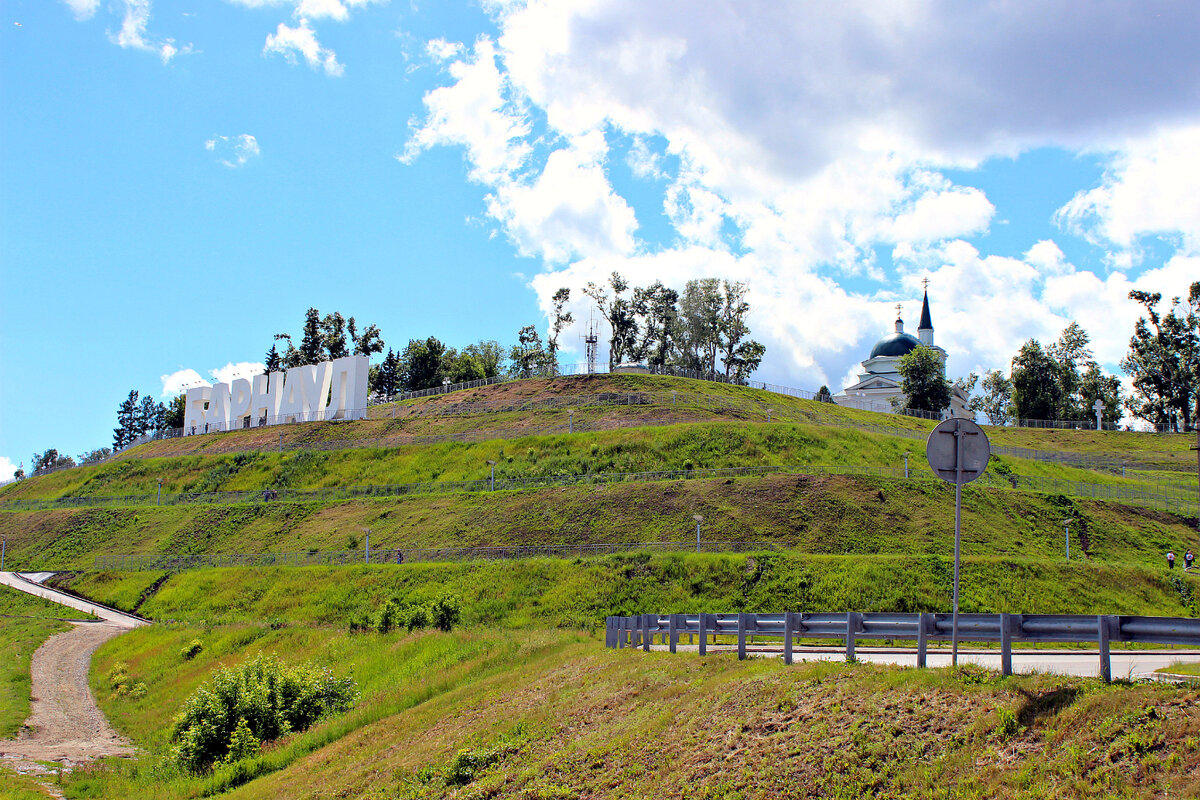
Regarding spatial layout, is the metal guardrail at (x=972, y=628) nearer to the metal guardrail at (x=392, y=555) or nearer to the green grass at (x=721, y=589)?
the green grass at (x=721, y=589)

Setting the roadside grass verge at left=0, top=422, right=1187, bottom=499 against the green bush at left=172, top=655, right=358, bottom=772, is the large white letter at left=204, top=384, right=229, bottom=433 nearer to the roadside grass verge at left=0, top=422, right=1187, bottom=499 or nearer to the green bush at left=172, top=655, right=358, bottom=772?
the roadside grass verge at left=0, top=422, right=1187, bottom=499

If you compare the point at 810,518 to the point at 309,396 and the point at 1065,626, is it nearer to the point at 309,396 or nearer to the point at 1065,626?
the point at 1065,626

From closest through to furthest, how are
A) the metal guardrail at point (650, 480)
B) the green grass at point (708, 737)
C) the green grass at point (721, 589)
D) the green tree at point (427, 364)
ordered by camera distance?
the green grass at point (708, 737) → the green grass at point (721, 589) → the metal guardrail at point (650, 480) → the green tree at point (427, 364)

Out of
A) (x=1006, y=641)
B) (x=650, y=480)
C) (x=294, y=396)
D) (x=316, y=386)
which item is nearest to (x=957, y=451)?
(x=1006, y=641)

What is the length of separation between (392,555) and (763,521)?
77.3 feet

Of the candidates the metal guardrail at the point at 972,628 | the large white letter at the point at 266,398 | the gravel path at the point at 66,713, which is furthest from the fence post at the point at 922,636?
the large white letter at the point at 266,398

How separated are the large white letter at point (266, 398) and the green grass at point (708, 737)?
7184 cm

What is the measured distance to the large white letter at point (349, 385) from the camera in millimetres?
91062

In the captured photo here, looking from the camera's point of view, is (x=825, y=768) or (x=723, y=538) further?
(x=723, y=538)

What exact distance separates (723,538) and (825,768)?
41.5 meters

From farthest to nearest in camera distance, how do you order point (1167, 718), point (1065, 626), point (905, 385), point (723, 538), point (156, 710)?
point (905, 385) → point (723, 538) → point (156, 710) → point (1065, 626) → point (1167, 718)

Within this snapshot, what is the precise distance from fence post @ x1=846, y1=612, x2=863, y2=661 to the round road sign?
2.87m

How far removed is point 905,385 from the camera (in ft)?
378

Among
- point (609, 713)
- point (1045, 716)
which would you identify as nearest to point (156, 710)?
point (609, 713)
